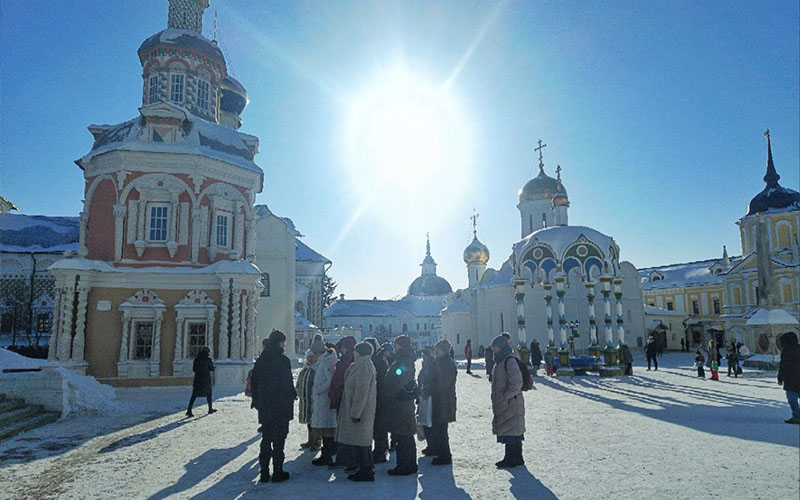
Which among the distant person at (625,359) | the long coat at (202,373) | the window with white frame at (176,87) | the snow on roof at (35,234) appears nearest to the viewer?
the long coat at (202,373)

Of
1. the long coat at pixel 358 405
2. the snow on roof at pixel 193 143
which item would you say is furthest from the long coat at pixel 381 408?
the snow on roof at pixel 193 143

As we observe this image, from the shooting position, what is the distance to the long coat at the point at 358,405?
21.5ft

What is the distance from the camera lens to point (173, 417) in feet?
40.2

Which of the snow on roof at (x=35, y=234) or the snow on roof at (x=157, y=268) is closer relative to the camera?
the snow on roof at (x=157, y=268)

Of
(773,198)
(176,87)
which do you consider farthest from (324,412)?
(773,198)

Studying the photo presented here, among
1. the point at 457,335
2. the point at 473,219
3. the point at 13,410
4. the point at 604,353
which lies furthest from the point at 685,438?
the point at 473,219

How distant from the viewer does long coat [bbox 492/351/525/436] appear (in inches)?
280

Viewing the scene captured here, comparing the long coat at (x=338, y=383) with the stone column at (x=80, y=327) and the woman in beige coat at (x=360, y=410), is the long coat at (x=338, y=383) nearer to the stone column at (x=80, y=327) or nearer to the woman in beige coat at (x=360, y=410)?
the woman in beige coat at (x=360, y=410)

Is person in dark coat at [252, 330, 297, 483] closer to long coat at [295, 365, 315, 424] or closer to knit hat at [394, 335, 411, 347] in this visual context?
long coat at [295, 365, 315, 424]

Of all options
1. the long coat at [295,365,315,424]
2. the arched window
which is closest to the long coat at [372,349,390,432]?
the long coat at [295,365,315,424]

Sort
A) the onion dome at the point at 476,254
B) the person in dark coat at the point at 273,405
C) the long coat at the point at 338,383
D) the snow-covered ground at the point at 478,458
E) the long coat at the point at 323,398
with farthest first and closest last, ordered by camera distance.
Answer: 1. the onion dome at the point at 476,254
2. the long coat at the point at 323,398
3. the long coat at the point at 338,383
4. the person in dark coat at the point at 273,405
5. the snow-covered ground at the point at 478,458

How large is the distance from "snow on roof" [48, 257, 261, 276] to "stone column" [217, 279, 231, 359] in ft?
2.03

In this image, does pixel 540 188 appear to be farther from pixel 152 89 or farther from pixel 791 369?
pixel 791 369

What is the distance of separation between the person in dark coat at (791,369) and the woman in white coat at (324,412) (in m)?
8.19
